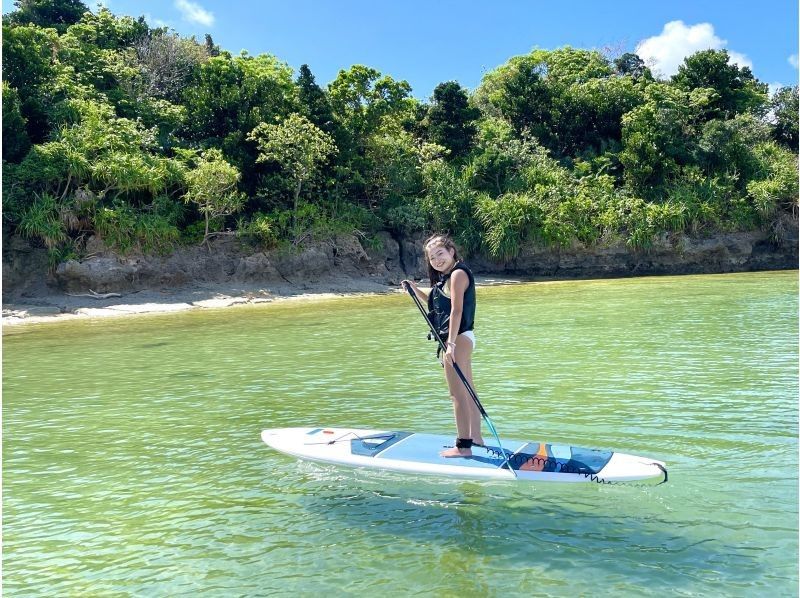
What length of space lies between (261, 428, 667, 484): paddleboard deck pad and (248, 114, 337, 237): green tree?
21351mm

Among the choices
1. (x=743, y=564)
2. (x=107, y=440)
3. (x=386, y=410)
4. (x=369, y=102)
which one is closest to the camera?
(x=743, y=564)

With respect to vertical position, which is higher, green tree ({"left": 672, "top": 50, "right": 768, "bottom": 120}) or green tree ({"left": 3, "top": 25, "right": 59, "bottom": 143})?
green tree ({"left": 672, "top": 50, "right": 768, "bottom": 120})

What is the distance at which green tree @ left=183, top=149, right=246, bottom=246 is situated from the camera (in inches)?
950

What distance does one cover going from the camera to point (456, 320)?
5.27 meters

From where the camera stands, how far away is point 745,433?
615 cm

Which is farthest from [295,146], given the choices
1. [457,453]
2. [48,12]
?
[457,453]

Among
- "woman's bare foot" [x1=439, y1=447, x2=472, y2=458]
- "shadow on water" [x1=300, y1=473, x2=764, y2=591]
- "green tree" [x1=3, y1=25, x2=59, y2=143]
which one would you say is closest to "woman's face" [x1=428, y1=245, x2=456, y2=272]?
"woman's bare foot" [x1=439, y1=447, x2=472, y2=458]

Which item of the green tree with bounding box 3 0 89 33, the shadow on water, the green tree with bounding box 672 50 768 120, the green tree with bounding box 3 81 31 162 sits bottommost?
the shadow on water

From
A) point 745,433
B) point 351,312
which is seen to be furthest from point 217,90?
point 745,433

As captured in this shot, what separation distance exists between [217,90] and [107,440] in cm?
2436

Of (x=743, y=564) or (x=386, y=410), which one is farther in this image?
(x=386, y=410)

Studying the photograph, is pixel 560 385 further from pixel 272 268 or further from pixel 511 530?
pixel 272 268

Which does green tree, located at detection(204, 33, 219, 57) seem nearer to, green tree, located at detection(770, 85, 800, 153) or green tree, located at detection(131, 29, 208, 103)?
green tree, located at detection(131, 29, 208, 103)

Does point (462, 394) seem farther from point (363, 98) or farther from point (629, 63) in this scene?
point (629, 63)
